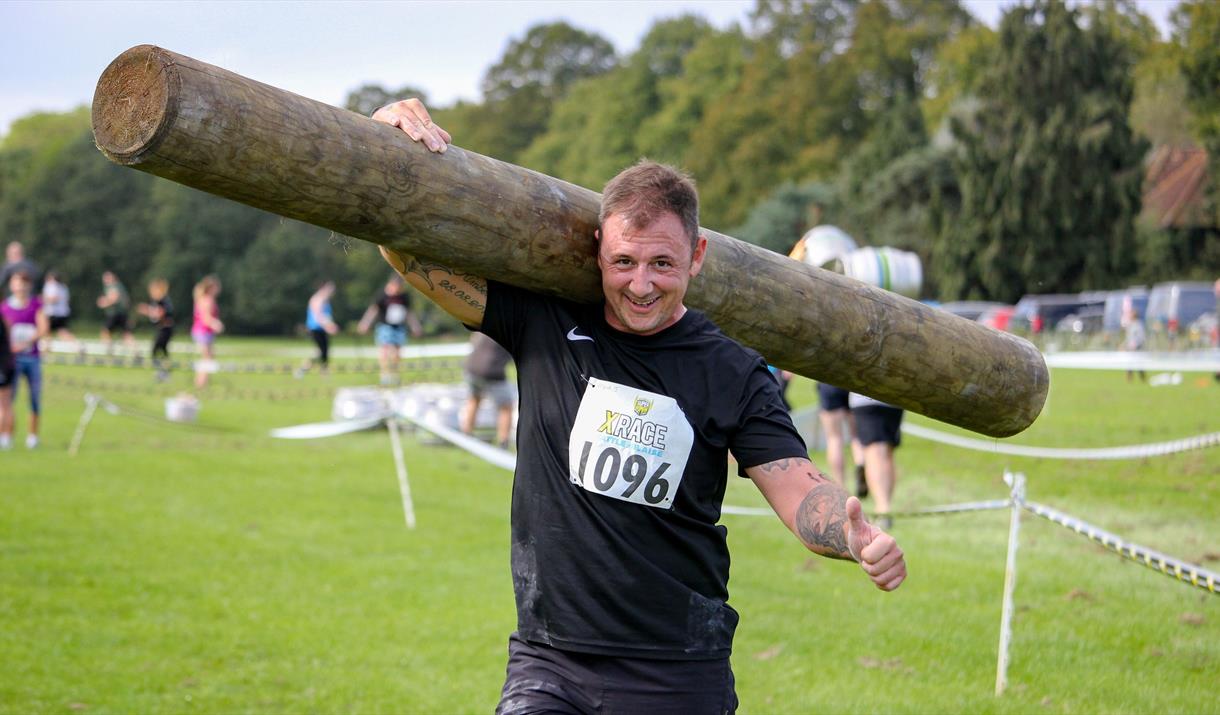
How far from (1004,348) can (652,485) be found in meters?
1.47

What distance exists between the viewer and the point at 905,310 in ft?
12.8

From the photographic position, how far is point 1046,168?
4750 centimetres

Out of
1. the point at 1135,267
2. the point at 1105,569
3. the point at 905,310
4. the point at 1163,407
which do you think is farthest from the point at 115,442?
the point at 1135,267

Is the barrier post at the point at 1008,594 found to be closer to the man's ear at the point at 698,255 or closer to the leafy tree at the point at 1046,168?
the man's ear at the point at 698,255

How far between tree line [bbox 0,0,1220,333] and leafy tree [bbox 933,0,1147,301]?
0.08m

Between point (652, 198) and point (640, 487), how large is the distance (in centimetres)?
74

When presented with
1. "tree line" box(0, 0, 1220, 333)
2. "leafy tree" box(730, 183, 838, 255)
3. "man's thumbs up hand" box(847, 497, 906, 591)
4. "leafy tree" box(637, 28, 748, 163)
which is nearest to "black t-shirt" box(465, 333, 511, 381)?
"man's thumbs up hand" box(847, 497, 906, 591)

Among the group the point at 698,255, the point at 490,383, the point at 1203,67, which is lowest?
the point at 490,383

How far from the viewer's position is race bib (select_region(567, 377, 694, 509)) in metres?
3.20

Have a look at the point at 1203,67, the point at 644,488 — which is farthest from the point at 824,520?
the point at 1203,67

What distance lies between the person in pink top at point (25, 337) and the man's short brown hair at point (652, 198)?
12.7m

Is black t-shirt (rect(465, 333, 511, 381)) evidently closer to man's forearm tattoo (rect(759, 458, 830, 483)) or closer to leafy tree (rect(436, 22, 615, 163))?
man's forearm tattoo (rect(759, 458, 830, 483))

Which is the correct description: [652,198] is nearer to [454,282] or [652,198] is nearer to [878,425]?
[454,282]

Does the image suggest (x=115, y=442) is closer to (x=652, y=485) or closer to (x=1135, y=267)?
(x=652, y=485)
